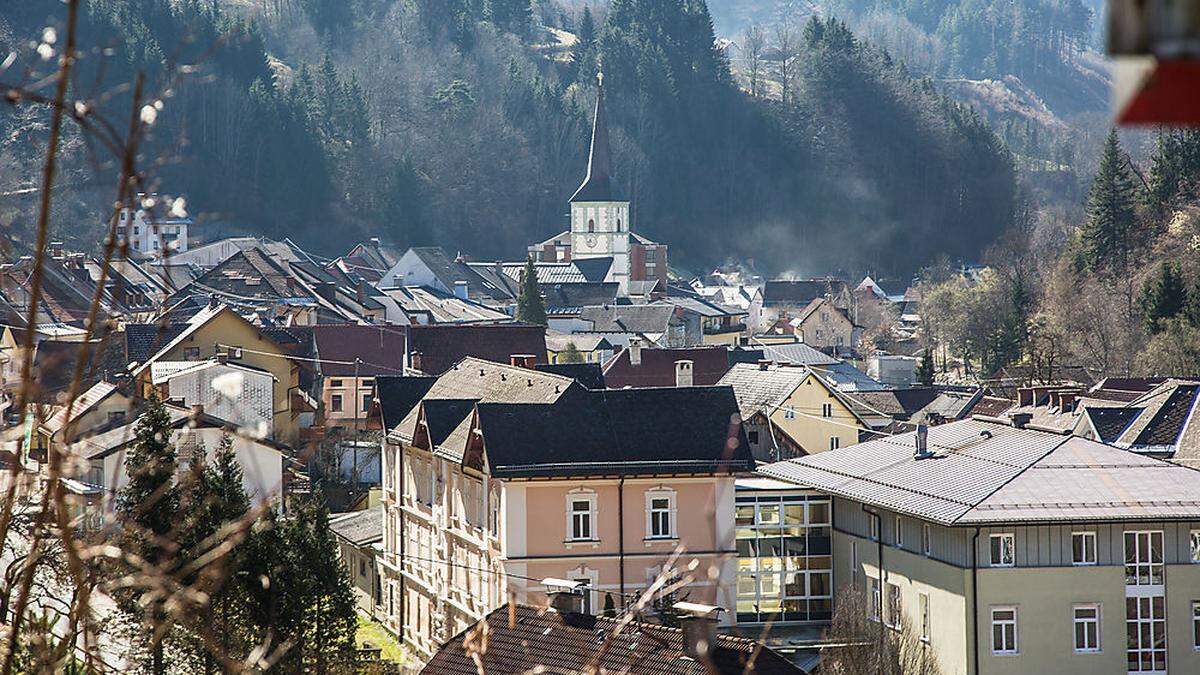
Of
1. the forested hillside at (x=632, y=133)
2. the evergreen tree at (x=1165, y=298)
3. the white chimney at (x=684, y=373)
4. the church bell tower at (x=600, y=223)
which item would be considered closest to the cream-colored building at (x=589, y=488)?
the white chimney at (x=684, y=373)

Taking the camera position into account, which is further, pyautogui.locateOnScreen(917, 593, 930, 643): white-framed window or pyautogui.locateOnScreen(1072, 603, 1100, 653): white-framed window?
pyautogui.locateOnScreen(917, 593, 930, 643): white-framed window

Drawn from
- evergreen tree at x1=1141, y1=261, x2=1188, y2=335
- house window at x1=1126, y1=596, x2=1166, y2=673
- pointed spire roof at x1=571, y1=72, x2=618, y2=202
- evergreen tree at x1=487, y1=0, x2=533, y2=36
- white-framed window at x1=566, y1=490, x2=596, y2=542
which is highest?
evergreen tree at x1=487, y1=0, x2=533, y2=36

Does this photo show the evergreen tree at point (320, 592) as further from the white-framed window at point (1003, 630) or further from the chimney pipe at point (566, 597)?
the white-framed window at point (1003, 630)

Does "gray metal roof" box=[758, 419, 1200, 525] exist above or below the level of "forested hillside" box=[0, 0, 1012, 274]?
below

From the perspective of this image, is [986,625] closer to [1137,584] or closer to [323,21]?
[1137,584]

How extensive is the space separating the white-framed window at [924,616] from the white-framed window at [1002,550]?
3.47ft

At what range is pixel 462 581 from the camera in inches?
904

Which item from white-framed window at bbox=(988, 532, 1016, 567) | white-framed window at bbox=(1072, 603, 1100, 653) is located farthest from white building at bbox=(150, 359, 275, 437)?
white-framed window at bbox=(1072, 603, 1100, 653)

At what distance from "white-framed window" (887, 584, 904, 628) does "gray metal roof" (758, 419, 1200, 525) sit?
40.5 inches

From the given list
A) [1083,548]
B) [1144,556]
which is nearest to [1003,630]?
[1083,548]

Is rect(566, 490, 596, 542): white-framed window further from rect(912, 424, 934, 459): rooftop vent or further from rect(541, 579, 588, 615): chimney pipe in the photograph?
rect(912, 424, 934, 459): rooftop vent

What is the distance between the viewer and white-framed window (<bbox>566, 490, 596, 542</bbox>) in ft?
69.6

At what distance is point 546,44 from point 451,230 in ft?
107

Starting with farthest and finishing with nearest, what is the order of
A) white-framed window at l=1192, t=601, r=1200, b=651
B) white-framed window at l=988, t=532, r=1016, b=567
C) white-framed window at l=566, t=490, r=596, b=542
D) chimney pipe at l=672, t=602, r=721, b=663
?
white-framed window at l=566, t=490, r=596, b=542
white-framed window at l=1192, t=601, r=1200, b=651
white-framed window at l=988, t=532, r=1016, b=567
chimney pipe at l=672, t=602, r=721, b=663
